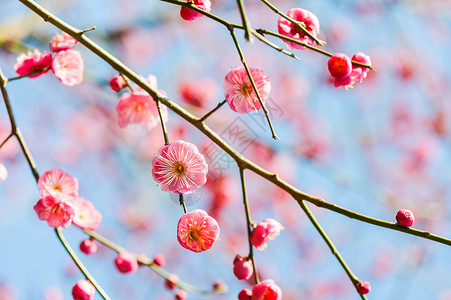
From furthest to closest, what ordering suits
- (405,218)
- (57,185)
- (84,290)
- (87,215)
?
(87,215)
(57,185)
(84,290)
(405,218)

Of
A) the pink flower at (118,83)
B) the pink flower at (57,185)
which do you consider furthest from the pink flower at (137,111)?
the pink flower at (57,185)

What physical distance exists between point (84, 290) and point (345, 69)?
114 centimetres

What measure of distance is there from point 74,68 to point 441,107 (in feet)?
16.4

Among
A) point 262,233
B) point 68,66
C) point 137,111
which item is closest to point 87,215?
point 137,111

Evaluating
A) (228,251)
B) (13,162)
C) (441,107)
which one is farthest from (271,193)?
(13,162)

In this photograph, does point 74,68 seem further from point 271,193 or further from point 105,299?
point 271,193

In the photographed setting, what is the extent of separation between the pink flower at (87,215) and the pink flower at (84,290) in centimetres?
22

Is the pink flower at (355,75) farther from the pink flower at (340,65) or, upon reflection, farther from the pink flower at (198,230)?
the pink flower at (198,230)

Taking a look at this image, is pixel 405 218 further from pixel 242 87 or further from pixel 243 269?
pixel 242 87

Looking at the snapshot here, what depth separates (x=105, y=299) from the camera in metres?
1.33

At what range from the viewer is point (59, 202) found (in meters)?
1.48

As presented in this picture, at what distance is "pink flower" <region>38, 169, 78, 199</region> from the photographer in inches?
58.5

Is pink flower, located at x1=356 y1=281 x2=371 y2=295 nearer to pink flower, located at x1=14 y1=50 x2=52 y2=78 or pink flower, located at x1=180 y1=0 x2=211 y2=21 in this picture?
pink flower, located at x1=180 y1=0 x2=211 y2=21

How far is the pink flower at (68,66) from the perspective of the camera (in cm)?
159
